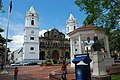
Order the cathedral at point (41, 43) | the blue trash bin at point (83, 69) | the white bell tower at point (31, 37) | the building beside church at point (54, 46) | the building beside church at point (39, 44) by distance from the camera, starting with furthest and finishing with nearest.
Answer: the building beside church at point (54, 46) < the cathedral at point (41, 43) < the building beside church at point (39, 44) < the white bell tower at point (31, 37) < the blue trash bin at point (83, 69)

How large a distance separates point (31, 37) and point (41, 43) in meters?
5.34

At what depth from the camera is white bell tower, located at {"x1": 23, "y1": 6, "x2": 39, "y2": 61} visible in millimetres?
59847

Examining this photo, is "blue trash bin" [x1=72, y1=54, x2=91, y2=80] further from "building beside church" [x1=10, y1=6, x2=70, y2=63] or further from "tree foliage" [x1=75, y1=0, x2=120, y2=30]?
"building beside church" [x1=10, y1=6, x2=70, y2=63]

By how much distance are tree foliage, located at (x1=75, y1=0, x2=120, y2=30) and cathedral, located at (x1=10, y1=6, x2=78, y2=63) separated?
45.0 meters

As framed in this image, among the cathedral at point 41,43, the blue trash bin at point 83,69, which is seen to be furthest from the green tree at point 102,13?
the cathedral at point 41,43

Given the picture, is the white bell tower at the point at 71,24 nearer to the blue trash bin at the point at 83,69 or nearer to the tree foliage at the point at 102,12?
the tree foliage at the point at 102,12

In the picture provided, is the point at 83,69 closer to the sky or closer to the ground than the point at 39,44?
closer to the ground

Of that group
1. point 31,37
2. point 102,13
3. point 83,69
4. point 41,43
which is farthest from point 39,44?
point 83,69

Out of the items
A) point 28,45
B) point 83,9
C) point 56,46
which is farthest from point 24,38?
point 83,9

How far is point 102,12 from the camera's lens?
1364cm

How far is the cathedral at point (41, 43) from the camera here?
6062cm

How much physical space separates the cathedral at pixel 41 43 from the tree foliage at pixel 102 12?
45045 millimetres

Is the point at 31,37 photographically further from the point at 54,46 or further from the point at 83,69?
the point at 83,69

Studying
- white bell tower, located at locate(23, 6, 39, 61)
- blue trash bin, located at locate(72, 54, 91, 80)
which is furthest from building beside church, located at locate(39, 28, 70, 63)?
blue trash bin, located at locate(72, 54, 91, 80)
